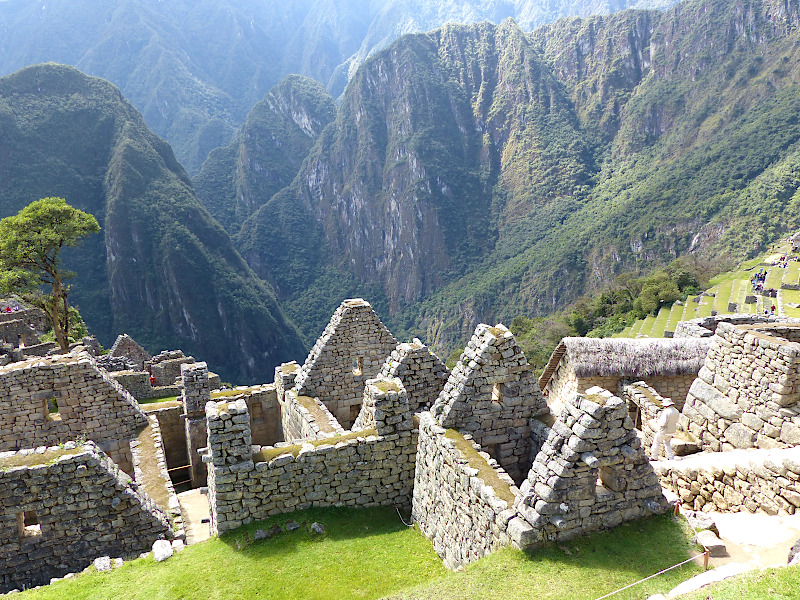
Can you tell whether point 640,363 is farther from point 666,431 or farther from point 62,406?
point 62,406

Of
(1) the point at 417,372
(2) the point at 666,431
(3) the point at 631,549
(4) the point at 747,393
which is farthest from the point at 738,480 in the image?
(1) the point at 417,372

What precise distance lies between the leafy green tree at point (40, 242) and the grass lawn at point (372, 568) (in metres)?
25.3

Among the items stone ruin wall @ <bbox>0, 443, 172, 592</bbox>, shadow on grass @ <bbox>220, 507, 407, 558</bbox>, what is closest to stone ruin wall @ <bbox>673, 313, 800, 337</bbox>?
shadow on grass @ <bbox>220, 507, 407, 558</bbox>

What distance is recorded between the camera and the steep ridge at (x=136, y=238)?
148m

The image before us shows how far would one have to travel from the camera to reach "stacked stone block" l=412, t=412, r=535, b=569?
17.6 feet

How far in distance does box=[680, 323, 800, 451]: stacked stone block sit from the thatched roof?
3118mm

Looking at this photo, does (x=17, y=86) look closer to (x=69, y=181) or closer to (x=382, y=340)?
(x=69, y=181)

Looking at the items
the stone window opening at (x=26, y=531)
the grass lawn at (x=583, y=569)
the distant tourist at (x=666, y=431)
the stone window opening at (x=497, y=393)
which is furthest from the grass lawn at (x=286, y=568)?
the distant tourist at (x=666, y=431)

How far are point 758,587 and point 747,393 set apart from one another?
14.8 feet

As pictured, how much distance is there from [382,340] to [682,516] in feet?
23.4

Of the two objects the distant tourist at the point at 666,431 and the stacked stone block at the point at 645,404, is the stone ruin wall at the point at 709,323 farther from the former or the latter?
the distant tourist at the point at 666,431

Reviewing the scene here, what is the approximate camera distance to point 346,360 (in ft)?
36.8

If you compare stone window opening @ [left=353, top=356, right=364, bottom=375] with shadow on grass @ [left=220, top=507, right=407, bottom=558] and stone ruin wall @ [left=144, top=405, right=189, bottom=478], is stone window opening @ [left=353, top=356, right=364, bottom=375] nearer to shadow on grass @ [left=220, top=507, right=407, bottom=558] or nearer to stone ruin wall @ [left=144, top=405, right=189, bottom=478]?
shadow on grass @ [left=220, top=507, right=407, bottom=558]

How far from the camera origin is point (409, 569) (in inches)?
255
